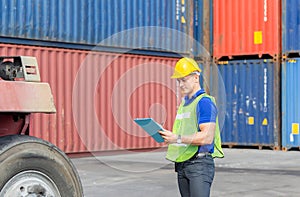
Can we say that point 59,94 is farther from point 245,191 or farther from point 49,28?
point 245,191

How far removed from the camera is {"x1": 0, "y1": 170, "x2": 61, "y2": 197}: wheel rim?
4152 mm

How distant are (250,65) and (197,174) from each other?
15.4 metres

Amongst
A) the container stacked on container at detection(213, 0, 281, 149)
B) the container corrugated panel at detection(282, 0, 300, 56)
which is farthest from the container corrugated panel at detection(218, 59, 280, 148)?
the container corrugated panel at detection(282, 0, 300, 56)

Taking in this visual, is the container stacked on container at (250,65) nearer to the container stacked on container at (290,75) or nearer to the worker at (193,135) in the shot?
the container stacked on container at (290,75)

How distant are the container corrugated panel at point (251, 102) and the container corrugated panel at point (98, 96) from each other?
6.19 feet

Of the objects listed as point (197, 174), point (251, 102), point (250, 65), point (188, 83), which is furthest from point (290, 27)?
point (197, 174)

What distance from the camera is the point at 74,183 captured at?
4562mm

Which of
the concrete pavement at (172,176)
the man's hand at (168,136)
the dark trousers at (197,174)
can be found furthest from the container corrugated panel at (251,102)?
the man's hand at (168,136)

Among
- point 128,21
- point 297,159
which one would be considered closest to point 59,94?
point 128,21

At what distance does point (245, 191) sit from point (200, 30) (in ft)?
38.1

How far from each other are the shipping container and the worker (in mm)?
10723

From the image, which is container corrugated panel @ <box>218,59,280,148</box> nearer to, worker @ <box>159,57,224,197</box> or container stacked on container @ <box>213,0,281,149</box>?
container stacked on container @ <box>213,0,281,149</box>

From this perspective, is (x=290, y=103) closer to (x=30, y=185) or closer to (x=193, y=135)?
(x=193, y=135)

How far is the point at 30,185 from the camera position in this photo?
4234 mm
